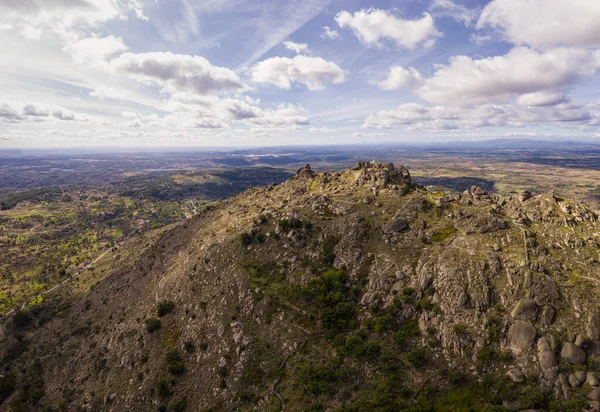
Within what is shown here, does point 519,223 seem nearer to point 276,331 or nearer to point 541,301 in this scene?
point 541,301

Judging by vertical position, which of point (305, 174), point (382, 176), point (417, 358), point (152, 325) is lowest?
point (152, 325)

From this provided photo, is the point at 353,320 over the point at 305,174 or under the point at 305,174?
under

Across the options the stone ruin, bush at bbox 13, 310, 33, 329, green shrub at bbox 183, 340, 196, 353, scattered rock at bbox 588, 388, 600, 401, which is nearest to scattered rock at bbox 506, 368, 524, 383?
scattered rock at bbox 588, 388, 600, 401

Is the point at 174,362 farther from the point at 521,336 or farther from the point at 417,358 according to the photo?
the point at 521,336

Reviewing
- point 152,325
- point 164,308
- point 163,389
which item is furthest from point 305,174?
point 163,389

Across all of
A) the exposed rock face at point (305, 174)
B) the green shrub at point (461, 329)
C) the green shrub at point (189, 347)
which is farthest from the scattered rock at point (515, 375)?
the exposed rock face at point (305, 174)

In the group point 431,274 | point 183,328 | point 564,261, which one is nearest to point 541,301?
point 564,261

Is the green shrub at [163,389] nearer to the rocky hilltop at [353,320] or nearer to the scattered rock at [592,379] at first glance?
the rocky hilltop at [353,320]
